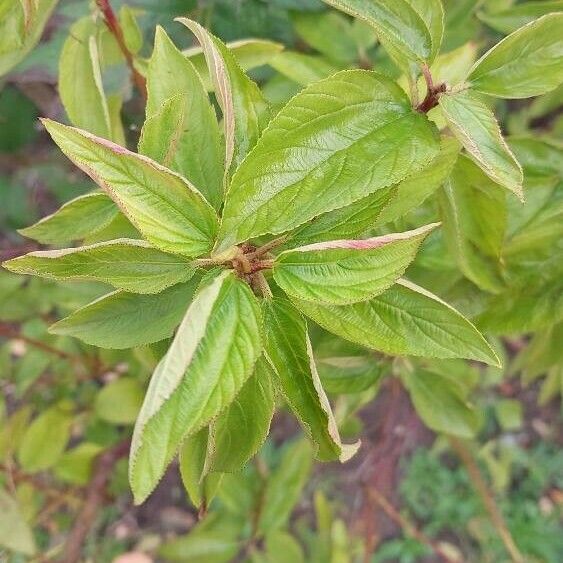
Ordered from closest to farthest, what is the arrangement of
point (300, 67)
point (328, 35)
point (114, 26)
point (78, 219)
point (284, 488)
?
1. point (78, 219)
2. point (114, 26)
3. point (300, 67)
4. point (328, 35)
5. point (284, 488)

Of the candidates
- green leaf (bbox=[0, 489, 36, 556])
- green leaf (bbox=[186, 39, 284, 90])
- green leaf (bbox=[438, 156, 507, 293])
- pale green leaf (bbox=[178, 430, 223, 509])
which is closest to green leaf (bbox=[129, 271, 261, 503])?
pale green leaf (bbox=[178, 430, 223, 509])

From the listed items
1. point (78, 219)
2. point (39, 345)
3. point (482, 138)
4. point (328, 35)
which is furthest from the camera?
point (39, 345)

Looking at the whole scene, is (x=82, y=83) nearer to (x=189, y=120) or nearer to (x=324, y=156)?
(x=189, y=120)

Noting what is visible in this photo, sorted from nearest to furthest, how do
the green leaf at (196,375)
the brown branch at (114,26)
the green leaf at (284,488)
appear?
the green leaf at (196,375) < the brown branch at (114,26) < the green leaf at (284,488)

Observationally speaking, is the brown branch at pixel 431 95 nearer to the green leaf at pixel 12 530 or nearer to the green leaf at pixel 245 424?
the green leaf at pixel 245 424

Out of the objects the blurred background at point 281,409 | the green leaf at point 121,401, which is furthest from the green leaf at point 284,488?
the green leaf at point 121,401

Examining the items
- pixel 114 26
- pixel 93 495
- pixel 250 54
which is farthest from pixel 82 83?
pixel 93 495

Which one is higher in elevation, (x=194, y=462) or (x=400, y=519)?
(x=194, y=462)
